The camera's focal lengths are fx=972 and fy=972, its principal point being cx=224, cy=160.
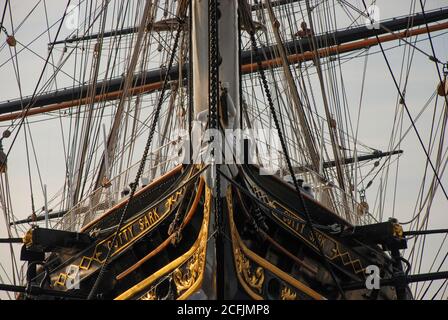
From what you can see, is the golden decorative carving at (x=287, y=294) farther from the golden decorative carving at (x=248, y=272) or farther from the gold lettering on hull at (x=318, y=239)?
the gold lettering on hull at (x=318, y=239)

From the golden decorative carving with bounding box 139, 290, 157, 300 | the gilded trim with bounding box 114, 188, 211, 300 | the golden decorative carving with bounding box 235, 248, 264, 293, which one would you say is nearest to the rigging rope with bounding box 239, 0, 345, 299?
the golden decorative carving with bounding box 235, 248, 264, 293

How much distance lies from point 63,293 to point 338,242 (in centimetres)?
242

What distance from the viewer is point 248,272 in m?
7.37

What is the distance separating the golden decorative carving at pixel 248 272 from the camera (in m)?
7.30

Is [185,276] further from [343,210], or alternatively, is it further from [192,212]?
[343,210]

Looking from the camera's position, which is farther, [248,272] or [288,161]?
[288,161]

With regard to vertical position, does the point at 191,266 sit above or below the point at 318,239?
below

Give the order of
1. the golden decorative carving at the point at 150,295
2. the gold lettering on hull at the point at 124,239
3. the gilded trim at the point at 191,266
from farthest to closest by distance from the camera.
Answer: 1. the gold lettering on hull at the point at 124,239
2. the golden decorative carving at the point at 150,295
3. the gilded trim at the point at 191,266

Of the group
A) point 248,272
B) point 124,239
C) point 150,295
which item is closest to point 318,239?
point 248,272

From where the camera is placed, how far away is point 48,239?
838 cm

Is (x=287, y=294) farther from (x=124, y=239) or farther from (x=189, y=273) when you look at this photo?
(x=124, y=239)

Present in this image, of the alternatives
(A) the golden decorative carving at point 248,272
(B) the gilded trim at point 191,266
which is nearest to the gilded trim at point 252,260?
(A) the golden decorative carving at point 248,272
